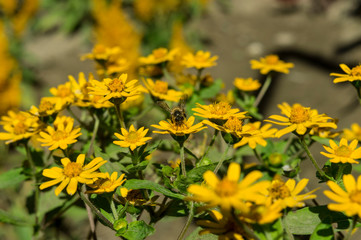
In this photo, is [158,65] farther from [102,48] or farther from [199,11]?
[199,11]

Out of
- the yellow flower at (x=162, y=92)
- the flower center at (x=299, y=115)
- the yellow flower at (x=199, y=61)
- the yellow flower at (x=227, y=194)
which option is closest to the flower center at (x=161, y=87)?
the yellow flower at (x=162, y=92)

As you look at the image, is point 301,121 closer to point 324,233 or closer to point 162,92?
point 324,233

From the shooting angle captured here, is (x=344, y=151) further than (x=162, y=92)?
No

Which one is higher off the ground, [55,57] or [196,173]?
[196,173]

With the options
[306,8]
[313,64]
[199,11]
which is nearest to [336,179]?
[313,64]

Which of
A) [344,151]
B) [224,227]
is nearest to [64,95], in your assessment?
[224,227]
